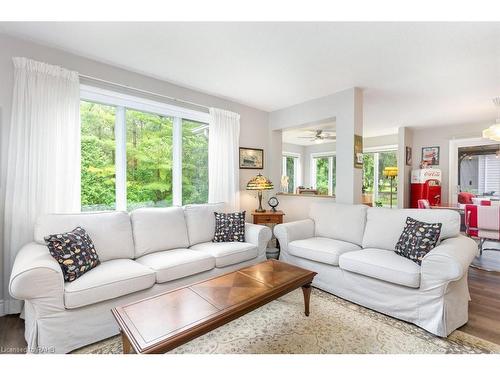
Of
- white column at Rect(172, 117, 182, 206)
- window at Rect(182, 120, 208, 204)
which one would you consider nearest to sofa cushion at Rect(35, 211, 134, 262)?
white column at Rect(172, 117, 182, 206)

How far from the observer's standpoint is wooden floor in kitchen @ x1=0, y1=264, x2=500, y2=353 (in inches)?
69.4

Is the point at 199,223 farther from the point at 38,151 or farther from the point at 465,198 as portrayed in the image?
the point at 465,198

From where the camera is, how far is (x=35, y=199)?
2.20 meters

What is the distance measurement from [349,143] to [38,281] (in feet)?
11.4

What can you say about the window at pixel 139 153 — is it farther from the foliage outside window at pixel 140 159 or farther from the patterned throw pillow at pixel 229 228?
the patterned throw pillow at pixel 229 228

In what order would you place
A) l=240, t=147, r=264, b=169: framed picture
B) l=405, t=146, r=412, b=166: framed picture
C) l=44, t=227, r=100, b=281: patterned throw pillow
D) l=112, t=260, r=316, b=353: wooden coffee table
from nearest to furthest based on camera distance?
l=112, t=260, r=316, b=353: wooden coffee table
l=44, t=227, r=100, b=281: patterned throw pillow
l=240, t=147, r=264, b=169: framed picture
l=405, t=146, r=412, b=166: framed picture

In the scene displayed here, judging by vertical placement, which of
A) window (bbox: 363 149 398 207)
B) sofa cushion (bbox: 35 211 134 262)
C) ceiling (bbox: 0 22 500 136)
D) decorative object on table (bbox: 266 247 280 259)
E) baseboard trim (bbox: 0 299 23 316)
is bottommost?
baseboard trim (bbox: 0 299 23 316)

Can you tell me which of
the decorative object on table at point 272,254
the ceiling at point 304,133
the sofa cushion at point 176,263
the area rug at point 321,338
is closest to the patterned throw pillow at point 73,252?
the sofa cushion at point 176,263

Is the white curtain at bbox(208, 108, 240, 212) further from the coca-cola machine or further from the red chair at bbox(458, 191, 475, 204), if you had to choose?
the red chair at bbox(458, 191, 475, 204)

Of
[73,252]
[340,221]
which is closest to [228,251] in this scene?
[73,252]

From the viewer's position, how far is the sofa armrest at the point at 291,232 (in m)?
2.99

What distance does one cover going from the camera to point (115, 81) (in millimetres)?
2699

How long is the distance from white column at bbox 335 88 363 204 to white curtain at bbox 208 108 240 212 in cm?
155
